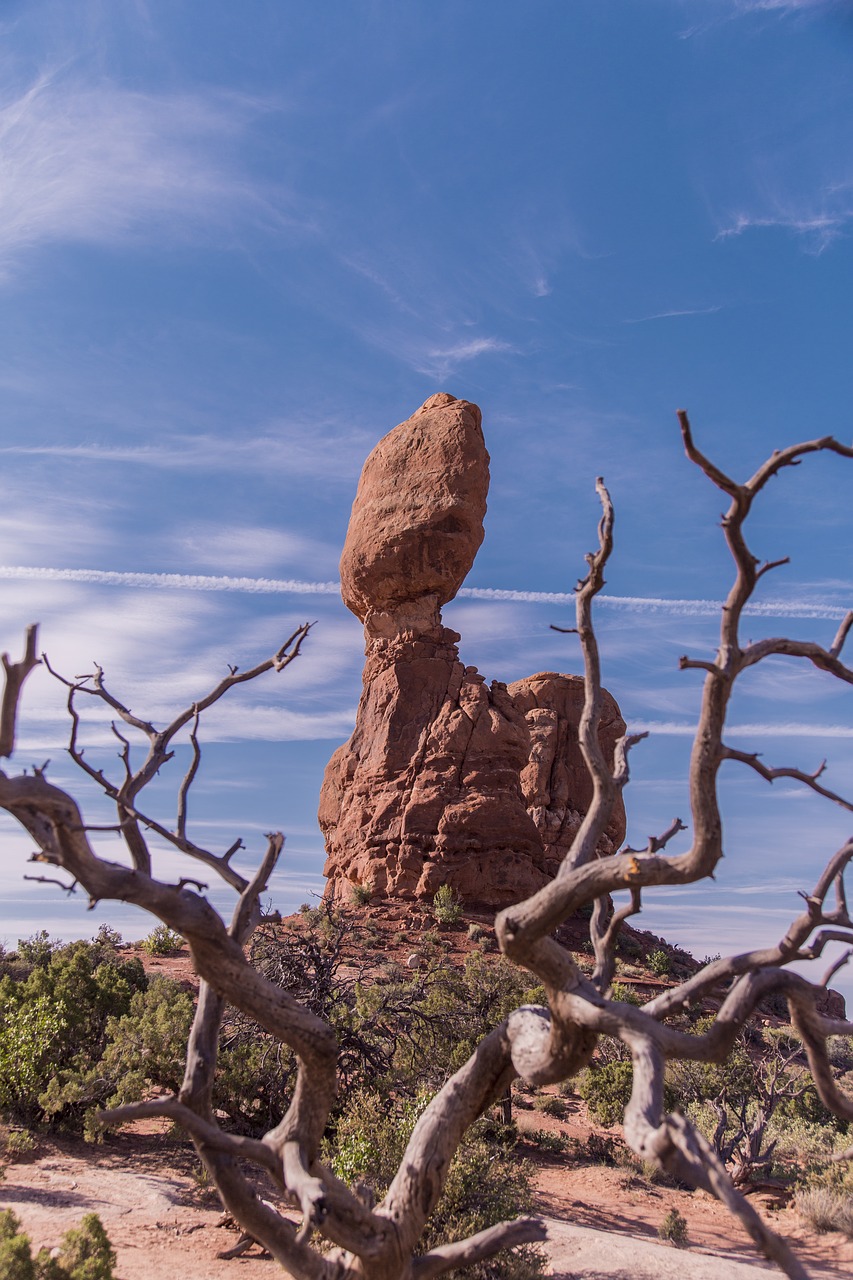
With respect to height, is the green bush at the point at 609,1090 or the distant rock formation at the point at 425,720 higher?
the distant rock formation at the point at 425,720

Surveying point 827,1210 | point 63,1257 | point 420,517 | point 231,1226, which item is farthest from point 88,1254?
point 420,517

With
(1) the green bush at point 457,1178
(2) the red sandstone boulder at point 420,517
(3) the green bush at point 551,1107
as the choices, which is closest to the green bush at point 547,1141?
(3) the green bush at point 551,1107

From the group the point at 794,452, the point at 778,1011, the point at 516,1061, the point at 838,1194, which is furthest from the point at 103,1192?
the point at 778,1011

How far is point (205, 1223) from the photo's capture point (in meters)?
9.59

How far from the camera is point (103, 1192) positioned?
10.0m

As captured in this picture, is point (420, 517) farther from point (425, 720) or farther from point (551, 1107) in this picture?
point (551, 1107)

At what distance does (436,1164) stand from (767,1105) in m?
11.0

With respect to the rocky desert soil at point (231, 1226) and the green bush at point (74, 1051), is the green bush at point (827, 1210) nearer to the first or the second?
the rocky desert soil at point (231, 1226)

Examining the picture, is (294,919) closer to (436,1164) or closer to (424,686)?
(424,686)

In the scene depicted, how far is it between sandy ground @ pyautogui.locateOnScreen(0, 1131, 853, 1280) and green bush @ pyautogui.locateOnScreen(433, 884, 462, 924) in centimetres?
1622

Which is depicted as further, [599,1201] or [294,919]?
[294,919]

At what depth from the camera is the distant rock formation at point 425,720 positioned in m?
31.7

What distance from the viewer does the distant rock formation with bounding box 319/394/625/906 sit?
31.7m

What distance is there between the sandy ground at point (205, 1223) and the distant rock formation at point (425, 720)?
18301mm
